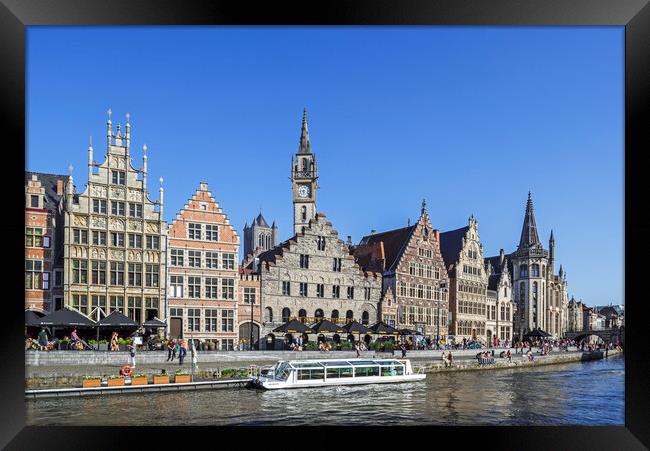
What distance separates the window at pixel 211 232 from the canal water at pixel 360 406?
11.2 m

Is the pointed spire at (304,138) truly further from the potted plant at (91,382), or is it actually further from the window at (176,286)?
the potted plant at (91,382)

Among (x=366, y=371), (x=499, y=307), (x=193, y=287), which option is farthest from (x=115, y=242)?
(x=499, y=307)

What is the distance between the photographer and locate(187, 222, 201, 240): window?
108 ft

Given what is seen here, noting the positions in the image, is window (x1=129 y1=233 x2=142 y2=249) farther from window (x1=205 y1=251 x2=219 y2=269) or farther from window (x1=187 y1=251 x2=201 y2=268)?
window (x1=205 y1=251 x2=219 y2=269)

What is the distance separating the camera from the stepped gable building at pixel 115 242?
2991cm

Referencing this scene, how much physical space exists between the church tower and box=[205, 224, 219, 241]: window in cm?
536

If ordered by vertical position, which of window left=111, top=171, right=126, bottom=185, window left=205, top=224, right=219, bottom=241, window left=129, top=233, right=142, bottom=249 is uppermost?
window left=111, top=171, right=126, bottom=185

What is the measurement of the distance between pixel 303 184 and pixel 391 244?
7.87 m

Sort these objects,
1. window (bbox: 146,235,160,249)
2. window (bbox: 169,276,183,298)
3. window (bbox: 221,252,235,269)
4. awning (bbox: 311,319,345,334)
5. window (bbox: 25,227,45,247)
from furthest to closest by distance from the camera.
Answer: window (bbox: 221,252,235,269) → awning (bbox: 311,319,345,334) → window (bbox: 169,276,183,298) → window (bbox: 146,235,160,249) → window (bbox: 25,227,45,247)

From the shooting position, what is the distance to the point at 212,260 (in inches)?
1318

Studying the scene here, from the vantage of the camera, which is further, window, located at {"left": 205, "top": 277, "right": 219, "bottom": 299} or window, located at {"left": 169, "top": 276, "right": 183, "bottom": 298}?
window, located at {"left": 205, "top": 277, "right": 219, "bottom": 299}

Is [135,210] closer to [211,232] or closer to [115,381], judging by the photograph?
[211,232]

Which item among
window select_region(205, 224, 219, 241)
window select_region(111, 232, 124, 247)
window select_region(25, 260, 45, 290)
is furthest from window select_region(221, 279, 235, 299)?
window select_region(25, 260, 45, 290)

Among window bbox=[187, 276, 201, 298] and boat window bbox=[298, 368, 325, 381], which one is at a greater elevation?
window bbox=[187, 276, 201, 298]
